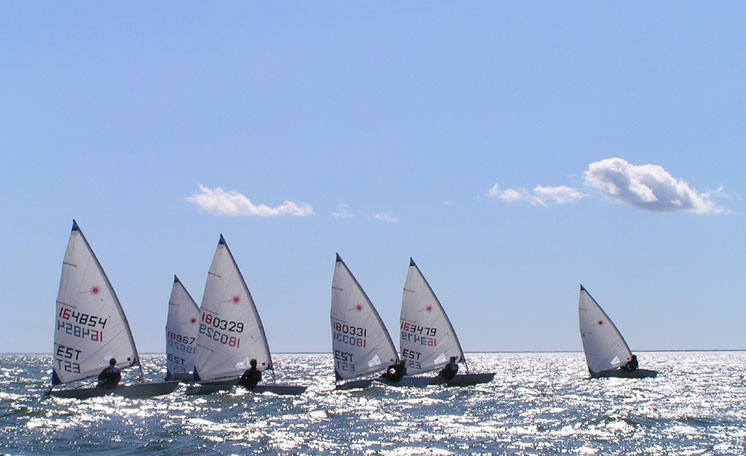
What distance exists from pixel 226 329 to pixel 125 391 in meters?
4.92

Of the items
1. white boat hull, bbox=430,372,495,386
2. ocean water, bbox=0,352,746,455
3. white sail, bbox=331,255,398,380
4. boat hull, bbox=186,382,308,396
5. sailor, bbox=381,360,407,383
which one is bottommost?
ocean water, bbox=0,352,746,455

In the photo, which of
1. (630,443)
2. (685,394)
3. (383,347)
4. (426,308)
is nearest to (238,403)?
(383,347)

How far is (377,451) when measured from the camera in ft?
69.7

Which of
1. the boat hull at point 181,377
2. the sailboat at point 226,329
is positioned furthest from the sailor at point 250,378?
the boat hull at point 181,377

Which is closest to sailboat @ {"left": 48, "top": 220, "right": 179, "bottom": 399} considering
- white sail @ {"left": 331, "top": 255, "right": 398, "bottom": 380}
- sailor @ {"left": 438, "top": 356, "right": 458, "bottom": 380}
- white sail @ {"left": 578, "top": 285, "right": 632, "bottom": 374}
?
white sail @ {"left": 331, "top": 255, "right": 398, "bottom": 380}

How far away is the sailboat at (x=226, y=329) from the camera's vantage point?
1432 inches

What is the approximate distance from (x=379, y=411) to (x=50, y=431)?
1015 centimetres

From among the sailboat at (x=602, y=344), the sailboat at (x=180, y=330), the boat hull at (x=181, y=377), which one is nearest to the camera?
the boat hull at (x=181, y=377)

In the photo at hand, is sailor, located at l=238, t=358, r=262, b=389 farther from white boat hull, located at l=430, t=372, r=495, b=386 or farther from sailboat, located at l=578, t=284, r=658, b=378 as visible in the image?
sailboat, located at l=578, t=284, r=658, b=378

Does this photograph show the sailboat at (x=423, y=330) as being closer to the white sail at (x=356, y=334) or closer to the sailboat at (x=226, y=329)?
the white sail at (x=356, y=334)

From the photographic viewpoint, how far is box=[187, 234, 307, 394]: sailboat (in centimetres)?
3638

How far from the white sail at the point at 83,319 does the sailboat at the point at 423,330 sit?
1252cm

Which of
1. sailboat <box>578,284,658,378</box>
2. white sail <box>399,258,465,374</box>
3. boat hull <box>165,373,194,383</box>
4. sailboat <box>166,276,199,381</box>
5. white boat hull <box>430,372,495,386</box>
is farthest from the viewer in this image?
sailboat <box>578,284,658,378</box>

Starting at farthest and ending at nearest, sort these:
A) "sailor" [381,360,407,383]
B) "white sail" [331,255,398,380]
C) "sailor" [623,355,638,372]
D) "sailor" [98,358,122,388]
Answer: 1. "sailor" [623,355,638,372]
2. "white sail" [331,255,398,380]
3. "sailor" [381,360,407,383]
4. "sailor" [98,358,122,388]
